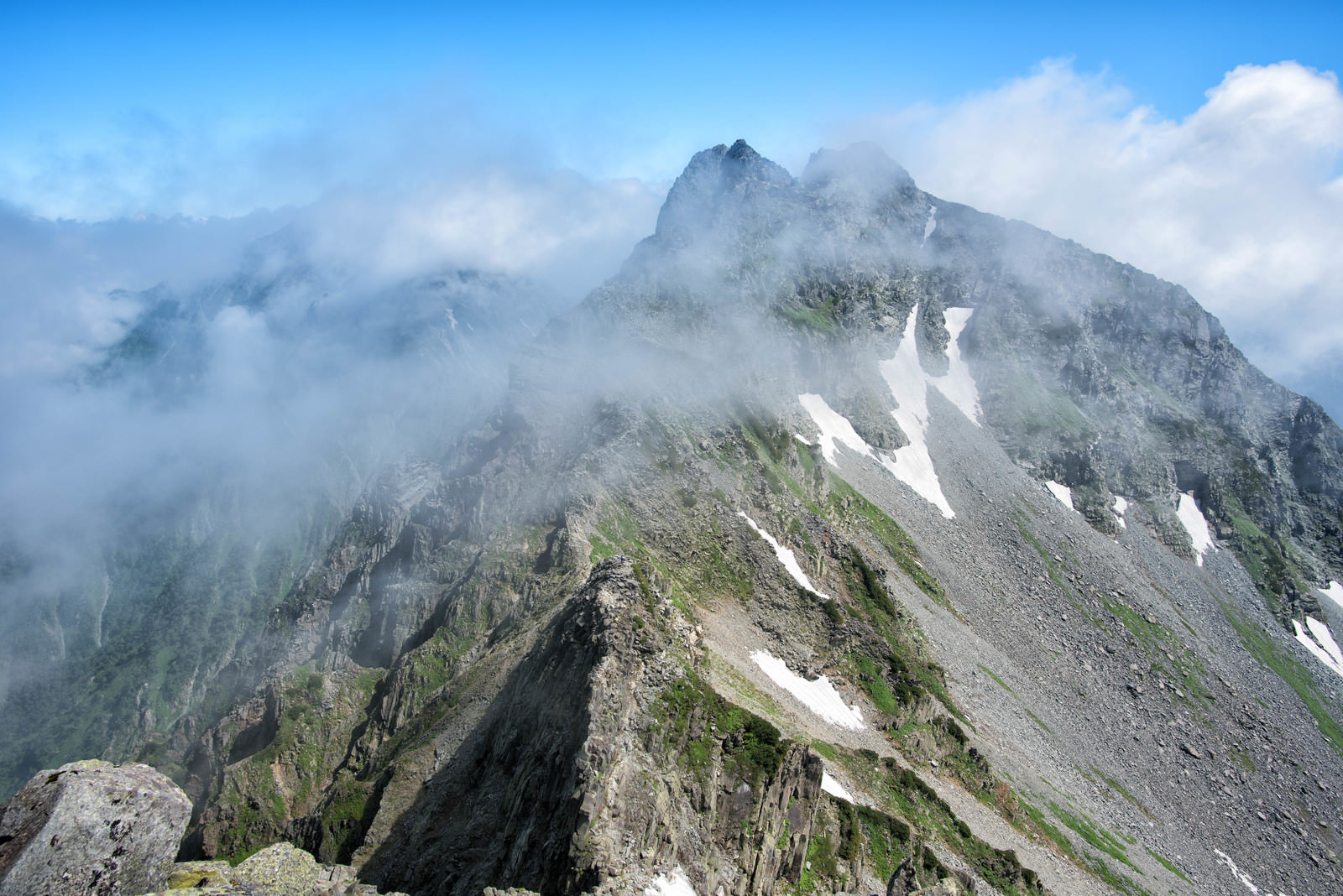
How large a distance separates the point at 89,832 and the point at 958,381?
18496 cm

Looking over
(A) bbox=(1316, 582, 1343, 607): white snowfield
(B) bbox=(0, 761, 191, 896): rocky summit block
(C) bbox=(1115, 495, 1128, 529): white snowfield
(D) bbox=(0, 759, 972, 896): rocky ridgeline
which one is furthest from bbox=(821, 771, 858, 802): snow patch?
(A) bbox=(1316, 582, 1343, 607): white snowfield

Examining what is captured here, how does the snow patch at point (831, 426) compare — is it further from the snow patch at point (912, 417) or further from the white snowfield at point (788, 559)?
the white snowfield at point (788, 559)

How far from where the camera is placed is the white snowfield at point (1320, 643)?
480ft

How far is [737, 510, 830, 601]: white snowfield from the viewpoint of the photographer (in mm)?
77562

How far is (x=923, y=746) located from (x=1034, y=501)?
316 feet

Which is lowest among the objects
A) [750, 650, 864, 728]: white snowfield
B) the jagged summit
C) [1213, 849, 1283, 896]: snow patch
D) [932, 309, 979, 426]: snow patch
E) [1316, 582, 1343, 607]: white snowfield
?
[1213, 849, 1283, 896]: snow patch

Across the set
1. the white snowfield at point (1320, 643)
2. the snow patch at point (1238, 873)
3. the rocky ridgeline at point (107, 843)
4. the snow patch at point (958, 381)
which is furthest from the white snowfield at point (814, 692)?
the white snowfield at point (1320, 643)

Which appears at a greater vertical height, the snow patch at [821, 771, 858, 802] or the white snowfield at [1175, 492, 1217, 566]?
the white snowfield at [1175, 492, 1217, 566]

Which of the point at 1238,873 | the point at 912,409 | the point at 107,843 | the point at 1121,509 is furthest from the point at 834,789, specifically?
the point at 1121,509

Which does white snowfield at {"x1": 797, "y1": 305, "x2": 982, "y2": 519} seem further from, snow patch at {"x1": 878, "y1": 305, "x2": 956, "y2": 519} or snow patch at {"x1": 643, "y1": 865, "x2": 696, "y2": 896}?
snow patch at {"x1": 643, "y1": 865, "x2": 696, "y2": 896}

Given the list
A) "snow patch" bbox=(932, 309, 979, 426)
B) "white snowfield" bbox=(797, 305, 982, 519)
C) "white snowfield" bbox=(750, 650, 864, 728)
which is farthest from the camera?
"snow patch" bbox=(932, 309, 979, 426)

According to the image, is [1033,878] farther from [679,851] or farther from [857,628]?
[679,851]

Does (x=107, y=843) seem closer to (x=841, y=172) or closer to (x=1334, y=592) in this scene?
(x=841, y=172)

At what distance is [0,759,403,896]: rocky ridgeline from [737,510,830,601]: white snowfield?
206 ft
